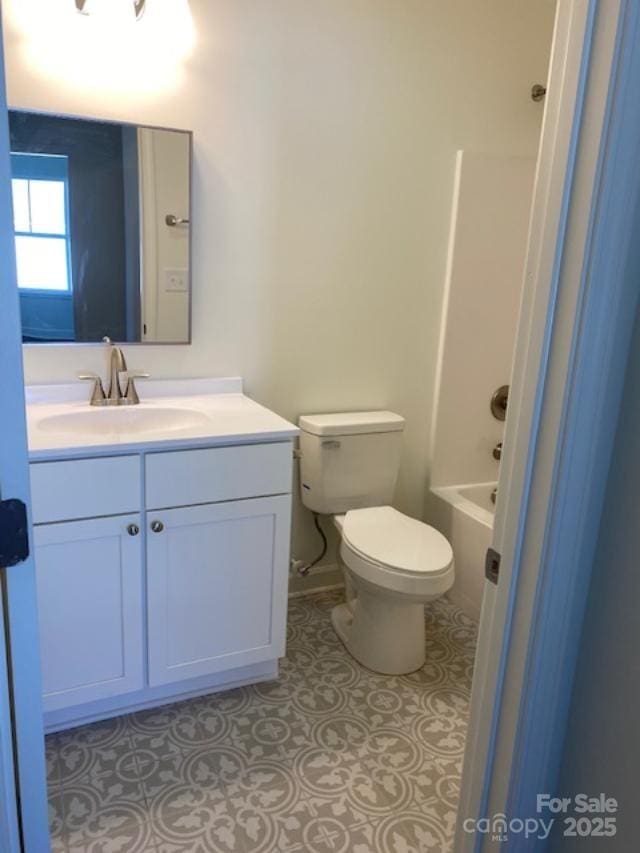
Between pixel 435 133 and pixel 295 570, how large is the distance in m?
1.78

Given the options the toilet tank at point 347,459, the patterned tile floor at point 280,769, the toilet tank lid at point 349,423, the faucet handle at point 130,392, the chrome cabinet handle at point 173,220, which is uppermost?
the chrome cabinet handle at point 173,220

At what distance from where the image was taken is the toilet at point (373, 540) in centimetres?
198

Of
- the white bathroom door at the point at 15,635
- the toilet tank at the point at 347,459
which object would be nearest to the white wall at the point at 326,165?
the toilet tank at the point at 347,459

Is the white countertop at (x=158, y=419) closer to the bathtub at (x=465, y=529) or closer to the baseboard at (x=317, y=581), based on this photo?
the baseboard at (x=317, y=581)

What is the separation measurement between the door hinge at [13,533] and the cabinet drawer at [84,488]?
837 mm

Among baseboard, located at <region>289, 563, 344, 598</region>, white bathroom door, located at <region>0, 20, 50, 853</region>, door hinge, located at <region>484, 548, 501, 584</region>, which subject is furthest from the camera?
baseboard, located at <region>289, 563, 344, 598</region>

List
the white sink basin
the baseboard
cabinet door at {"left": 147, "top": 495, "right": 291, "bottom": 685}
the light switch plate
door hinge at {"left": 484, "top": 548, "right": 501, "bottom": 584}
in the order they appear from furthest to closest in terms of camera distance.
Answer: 1. the baseboard
2. the light switch plate
3. the white sink basin
4. cabinet door at {"left": 147, "top": 495, "right": 291, "bottom": 685}
5. door hinge at {"left": 484, "top": 548, "right": 501, "bottom": 584}

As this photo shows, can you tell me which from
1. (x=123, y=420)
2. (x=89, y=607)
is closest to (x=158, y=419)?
(x=123, y=420)

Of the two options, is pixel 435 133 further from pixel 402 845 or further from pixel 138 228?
pixel 402 845

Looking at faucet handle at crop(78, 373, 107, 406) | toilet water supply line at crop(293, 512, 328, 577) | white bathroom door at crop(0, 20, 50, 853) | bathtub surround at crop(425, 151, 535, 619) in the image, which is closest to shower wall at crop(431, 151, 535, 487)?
bathtub surround at crop(425, 151, 535, 619)

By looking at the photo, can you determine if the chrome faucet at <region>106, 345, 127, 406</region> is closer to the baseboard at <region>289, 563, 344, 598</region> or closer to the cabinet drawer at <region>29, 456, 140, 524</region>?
the cabinet drawer at <region>29, 456, 140, 524</region>

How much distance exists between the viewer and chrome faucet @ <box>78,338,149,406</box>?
6.49 ft

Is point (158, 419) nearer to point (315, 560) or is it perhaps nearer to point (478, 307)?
Answer: point (315, 560)

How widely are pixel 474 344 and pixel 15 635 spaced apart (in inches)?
86.9
